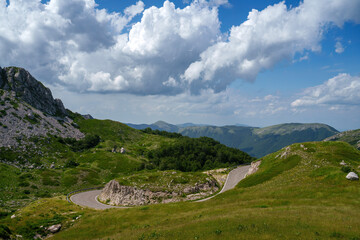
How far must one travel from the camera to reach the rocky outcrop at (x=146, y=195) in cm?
6544

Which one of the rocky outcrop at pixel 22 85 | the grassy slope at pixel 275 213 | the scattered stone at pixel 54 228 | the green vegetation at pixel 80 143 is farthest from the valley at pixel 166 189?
the rocky outcrop at pixel 22 85

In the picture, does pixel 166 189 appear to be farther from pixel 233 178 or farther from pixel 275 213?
pixel 275 213

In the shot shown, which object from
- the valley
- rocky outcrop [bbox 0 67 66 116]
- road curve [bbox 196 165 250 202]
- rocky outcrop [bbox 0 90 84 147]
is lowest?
road curve [bbox 196 165 250 202]

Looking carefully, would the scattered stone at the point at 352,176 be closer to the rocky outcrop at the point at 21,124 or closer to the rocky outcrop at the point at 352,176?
the rocky outcrop at the point at 352,176

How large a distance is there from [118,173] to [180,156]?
171 feet

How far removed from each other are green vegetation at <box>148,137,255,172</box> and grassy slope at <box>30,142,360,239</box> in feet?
282

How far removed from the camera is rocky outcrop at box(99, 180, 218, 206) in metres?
65.4

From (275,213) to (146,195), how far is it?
48.6m

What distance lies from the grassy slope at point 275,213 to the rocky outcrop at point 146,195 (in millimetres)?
19055

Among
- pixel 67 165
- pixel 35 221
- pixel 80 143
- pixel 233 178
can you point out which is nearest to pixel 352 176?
pixel 233 178

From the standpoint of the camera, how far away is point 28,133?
462ft

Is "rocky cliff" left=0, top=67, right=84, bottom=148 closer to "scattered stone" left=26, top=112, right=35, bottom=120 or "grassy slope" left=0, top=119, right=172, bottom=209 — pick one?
"scattered stone" left=26, top=112, right=35, bottom=120

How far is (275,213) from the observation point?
1004 inches

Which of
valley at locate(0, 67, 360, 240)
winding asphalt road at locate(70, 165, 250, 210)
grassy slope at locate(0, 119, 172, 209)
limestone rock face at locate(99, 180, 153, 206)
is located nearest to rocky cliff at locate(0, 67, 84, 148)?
valley at locate(0, 67, 360, 240)
